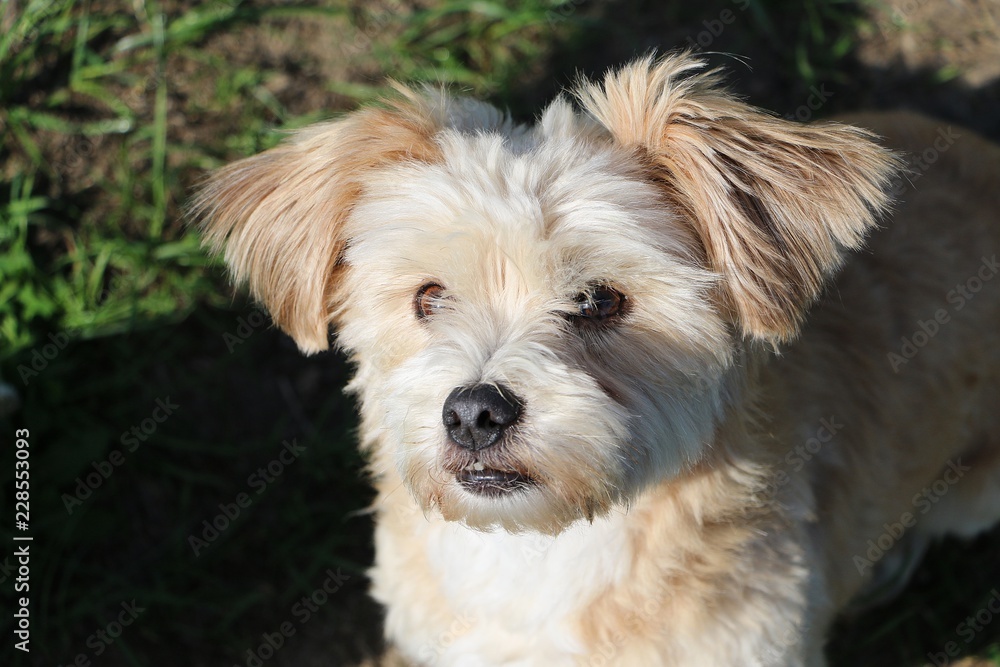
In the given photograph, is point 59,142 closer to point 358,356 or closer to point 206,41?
point 206,41

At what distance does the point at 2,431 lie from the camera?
3.79m

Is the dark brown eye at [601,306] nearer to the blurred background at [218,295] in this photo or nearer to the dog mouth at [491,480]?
the dog mouth at [491,480]

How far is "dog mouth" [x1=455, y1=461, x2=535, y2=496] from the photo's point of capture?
207cm

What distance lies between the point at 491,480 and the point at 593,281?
1.68 ft

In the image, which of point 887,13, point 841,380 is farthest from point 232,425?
point 887,13

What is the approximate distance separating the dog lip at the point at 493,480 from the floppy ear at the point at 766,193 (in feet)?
2.03

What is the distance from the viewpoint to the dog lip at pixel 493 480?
2.07 metres

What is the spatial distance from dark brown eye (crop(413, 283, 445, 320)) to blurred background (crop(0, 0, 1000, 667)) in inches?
59.3

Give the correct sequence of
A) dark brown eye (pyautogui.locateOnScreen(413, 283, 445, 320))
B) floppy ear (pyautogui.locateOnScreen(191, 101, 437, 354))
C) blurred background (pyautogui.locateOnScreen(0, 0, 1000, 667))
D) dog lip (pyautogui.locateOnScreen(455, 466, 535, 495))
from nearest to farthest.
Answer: dog lip (pyautogui.locateOnScreen(455, 466, 535, 495)), dark brown eye (pyautogui.locateOnScreen(413, 283, 445, 320)), floppy ear (pyautogui.locateOnScreen(191, 101, 437, 354)), blurred background (pyautogui.locateOnScreen(0, 0, 1000, 667))

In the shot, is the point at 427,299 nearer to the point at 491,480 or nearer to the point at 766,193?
the point at 491,480

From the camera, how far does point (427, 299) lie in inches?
87.7

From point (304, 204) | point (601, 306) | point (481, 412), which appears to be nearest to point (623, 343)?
point (601, 306)

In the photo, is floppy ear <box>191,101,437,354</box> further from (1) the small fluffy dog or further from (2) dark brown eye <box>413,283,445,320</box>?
Result: (2) dark brown eye <box>413,283,445,320</box>

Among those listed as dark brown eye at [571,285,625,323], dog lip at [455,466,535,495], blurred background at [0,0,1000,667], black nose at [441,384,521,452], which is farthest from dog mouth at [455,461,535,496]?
blurred background at [0,0,1000,667]
